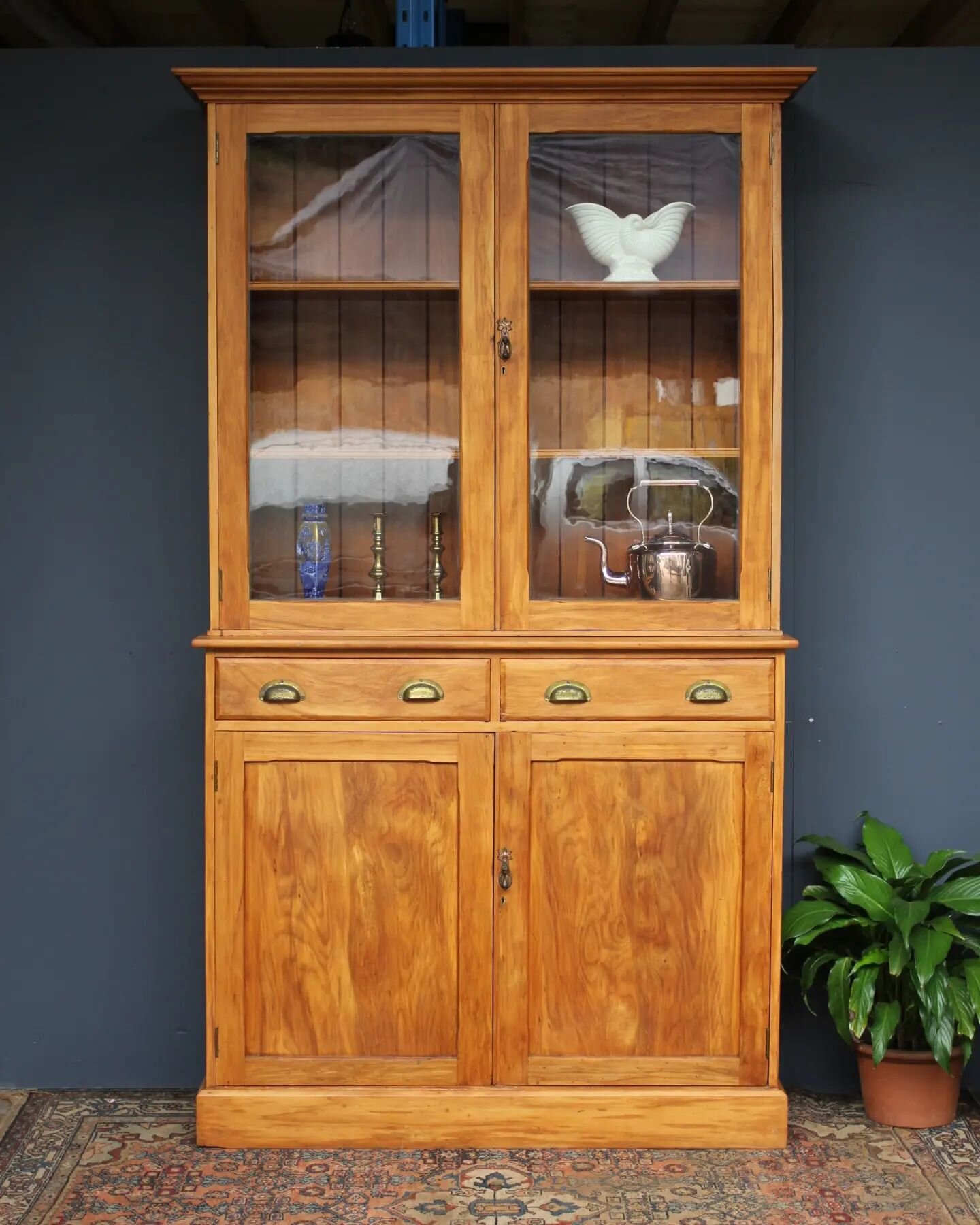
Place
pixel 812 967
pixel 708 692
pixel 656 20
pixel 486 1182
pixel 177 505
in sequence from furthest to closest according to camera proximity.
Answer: pixel 656 20 → pixel 177 505 → pixel 812 967 → pixel 708 692 → pixel 486 1182

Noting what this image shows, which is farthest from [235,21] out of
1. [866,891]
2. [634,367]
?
[866,891]

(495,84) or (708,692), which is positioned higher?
(495,84)

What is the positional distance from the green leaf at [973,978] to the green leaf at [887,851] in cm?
22

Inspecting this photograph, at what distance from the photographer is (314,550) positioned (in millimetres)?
2602

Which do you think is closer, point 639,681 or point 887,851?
point 639,681

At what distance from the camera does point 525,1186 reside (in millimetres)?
2408

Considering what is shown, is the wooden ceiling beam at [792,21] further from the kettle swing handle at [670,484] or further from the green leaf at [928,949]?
the green leaf at [928,949]

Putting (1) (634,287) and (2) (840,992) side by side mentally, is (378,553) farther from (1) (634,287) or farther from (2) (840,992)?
(2) (840,992)

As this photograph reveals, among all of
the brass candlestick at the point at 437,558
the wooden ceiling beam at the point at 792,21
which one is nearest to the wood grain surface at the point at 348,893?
the brass candlestick at the point at 437,558

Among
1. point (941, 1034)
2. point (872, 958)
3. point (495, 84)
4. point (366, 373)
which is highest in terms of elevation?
point (495, 84)

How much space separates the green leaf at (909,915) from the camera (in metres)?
2.51

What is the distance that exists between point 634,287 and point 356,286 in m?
0.59

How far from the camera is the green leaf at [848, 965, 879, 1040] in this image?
2.50 m

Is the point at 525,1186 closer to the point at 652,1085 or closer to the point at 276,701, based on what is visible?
the point at 652,1085
